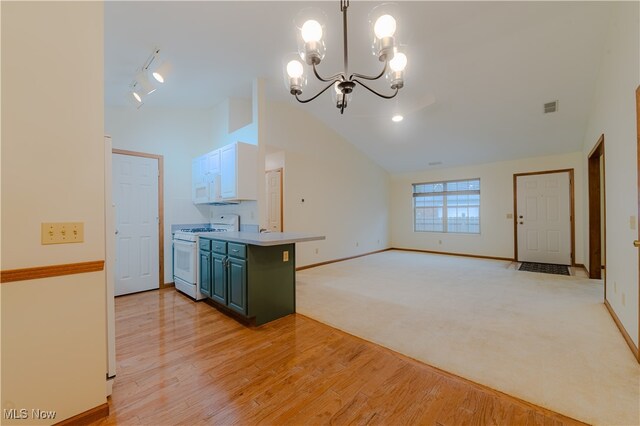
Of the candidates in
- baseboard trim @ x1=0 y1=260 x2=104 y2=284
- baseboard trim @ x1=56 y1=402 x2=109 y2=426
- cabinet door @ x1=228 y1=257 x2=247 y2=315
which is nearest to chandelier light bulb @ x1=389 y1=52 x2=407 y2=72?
cabinet door @ x1=228 y1=257 x2=247 y2=315

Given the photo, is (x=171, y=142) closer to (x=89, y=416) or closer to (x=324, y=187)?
(x=324, y=187)

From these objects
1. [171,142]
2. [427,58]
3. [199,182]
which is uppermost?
[427,58]

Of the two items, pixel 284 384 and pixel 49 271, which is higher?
pixel 49 271

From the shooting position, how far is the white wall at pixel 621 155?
2.30 m

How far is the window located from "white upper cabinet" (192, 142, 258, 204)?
5.72 meters

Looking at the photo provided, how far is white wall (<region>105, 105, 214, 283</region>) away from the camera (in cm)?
403

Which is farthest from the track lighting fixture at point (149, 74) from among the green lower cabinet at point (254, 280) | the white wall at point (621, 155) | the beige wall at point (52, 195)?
the white wall at point (621, 155)

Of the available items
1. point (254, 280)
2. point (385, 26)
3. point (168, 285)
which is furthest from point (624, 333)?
point (168, 285)

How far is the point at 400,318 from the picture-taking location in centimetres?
306

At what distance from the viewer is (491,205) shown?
22.5ft

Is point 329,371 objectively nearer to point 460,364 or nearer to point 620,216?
point 460,364

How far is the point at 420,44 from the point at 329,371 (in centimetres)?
375

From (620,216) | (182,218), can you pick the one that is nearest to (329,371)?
(620,216)

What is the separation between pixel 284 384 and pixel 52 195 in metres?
1.80
